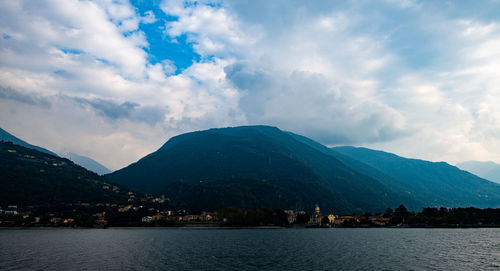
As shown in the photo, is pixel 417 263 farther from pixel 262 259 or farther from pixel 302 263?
pixel 262 259

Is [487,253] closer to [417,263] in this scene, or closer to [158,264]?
[417,263]

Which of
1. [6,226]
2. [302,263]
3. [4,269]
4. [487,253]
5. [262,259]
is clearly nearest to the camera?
[4,269]

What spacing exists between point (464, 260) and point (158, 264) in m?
55.6

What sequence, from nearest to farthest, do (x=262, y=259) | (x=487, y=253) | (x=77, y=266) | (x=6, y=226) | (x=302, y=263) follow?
1. (x=77, y=266)
2. (x=302, y=263)
3. (x=262, y=259)
4. (x=487, y=253)
5. (x=6, y=226)

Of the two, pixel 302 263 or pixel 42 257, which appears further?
pixel 42 257

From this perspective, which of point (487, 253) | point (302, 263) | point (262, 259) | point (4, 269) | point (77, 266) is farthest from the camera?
point (487, 253)

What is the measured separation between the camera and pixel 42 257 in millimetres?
72938

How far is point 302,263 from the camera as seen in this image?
6656 cm

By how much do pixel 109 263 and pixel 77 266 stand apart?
5.56 meters

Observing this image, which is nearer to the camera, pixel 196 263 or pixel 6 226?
pixel 196 263

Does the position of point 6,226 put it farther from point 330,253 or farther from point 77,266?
point 330,253

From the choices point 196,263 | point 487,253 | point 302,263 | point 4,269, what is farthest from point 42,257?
point 487,253

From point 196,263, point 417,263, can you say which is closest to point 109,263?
point 196,263

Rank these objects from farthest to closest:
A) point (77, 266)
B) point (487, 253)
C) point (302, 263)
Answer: point (487, 253)
point (302, 263)
point (77, 266)
